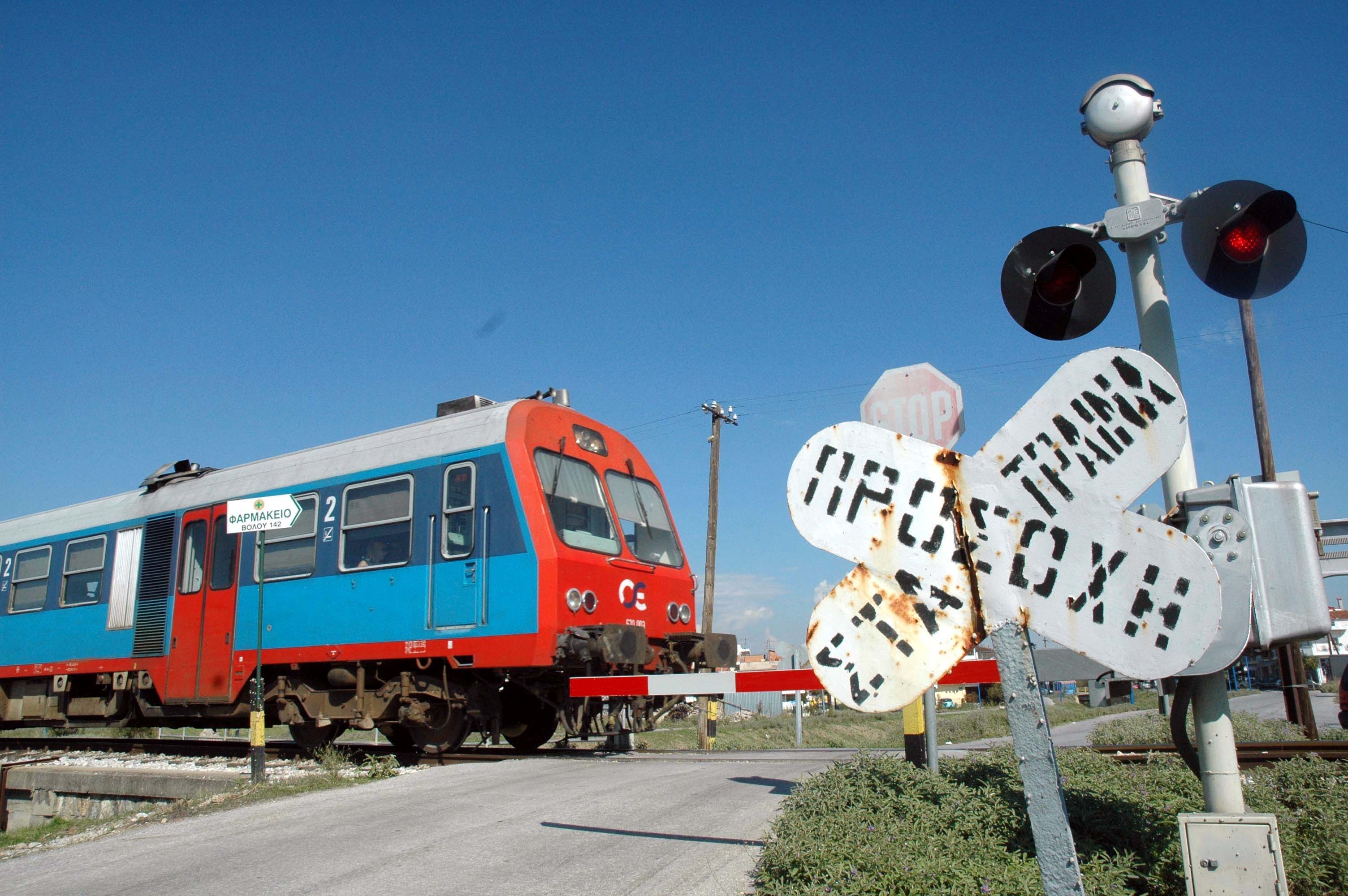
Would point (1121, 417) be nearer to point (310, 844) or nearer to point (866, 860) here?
point (866, 860)

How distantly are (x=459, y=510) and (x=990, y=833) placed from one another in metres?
6.37

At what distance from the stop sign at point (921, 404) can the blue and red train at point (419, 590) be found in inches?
171

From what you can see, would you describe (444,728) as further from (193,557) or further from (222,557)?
(193,557)

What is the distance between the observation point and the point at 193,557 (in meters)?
11.5

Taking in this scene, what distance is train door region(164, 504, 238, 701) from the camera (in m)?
10.7

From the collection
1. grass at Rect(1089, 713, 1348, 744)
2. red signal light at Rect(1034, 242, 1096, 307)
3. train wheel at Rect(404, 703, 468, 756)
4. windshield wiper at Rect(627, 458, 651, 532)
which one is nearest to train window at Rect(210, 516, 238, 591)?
train wheel at Rect(404, 703, 468, 756)

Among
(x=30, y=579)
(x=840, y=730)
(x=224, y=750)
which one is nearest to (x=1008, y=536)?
(x=224, y=750)

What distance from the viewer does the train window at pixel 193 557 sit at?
11.3 m

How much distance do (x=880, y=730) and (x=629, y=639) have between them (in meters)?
18.5

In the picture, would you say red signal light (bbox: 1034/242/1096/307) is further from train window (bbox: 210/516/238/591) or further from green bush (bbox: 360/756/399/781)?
train window (bbox: 210/516/238/591)

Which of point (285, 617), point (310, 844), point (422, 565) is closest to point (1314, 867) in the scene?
point (310, 844)

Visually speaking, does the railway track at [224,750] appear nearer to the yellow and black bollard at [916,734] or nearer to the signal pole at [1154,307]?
the yellow and black bollard at [916,734]

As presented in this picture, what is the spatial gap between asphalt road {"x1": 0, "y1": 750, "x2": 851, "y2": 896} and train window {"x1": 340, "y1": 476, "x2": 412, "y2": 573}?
8.57 feet

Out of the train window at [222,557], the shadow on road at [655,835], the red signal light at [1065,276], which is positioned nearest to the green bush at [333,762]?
the train window at [222,557]
